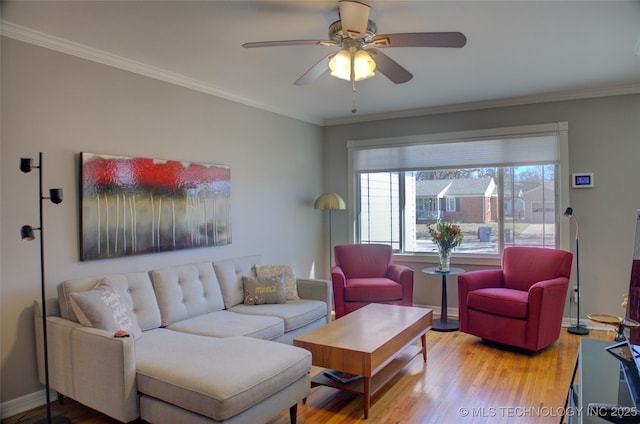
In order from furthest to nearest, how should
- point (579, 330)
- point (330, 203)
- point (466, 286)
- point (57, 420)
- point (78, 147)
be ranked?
1. point (330, 203)
2. point (579, 330)
3. point (466, 286)
4. point (78, 147)
5. point (57, 420)

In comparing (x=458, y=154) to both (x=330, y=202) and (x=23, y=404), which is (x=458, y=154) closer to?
(x=330, y=202)

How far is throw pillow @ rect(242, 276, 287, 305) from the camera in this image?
387 centimetres

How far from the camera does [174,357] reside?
96.1 inches

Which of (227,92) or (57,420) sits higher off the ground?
(227,92)

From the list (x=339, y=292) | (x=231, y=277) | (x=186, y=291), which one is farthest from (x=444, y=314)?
(x=186, y=291)

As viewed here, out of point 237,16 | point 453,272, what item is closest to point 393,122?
point 453,272

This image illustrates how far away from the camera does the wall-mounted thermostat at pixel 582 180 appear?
4.38 meters

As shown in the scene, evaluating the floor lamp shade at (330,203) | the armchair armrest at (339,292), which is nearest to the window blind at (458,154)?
the floor lamp shade at (330,203)

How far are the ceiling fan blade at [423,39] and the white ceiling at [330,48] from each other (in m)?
0.25

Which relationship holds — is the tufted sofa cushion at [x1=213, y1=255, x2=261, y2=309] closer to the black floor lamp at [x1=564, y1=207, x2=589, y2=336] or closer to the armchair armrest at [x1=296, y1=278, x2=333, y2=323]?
the armchair armrest at [x1=296, y1=278, x2=333, y2=323]

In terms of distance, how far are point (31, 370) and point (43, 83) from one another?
1952mm

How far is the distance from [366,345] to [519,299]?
175 centimetres

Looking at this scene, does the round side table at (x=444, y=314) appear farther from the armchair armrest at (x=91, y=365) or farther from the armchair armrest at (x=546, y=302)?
the armchair armrest at (x=91, y=365)

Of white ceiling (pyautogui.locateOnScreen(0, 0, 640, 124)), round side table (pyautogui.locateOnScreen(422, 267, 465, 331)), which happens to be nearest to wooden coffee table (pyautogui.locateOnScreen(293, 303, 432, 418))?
round side table (pyautogui.locateOnScreen(422, 267, 465, 331))
